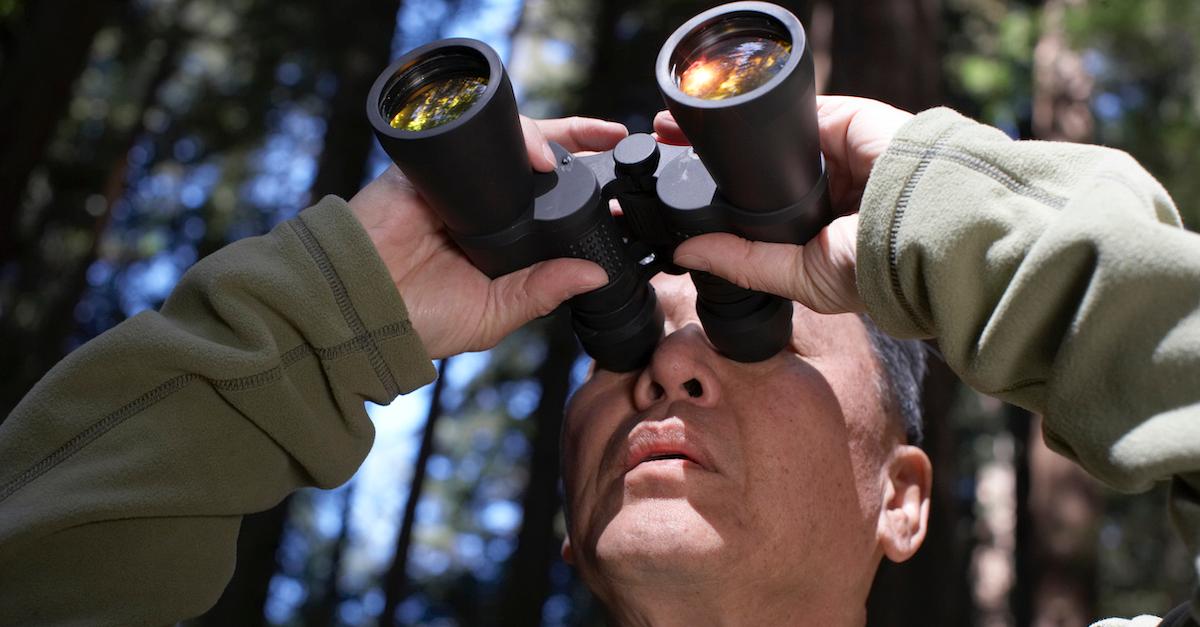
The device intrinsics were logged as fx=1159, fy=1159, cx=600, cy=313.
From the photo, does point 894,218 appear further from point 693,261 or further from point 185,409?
point 185,409

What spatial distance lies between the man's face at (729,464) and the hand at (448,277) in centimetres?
29

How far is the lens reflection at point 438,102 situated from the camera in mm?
1914

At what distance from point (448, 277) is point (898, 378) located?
107 cm

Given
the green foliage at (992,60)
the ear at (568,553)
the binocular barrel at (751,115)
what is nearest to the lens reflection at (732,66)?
the binocular barrel at (751,115)

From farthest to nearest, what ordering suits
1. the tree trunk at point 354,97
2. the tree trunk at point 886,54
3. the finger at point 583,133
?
the tree trunk at point 354,97
the tree trunk at point 886,54
the finger at point 583,133

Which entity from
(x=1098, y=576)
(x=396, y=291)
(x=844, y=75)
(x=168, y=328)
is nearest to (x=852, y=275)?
(x=396, y=291)

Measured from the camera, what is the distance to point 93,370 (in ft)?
6.36

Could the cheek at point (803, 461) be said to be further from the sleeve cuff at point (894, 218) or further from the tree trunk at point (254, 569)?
the tree trunk at point (254, 569)

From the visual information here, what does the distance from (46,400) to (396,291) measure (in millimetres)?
612

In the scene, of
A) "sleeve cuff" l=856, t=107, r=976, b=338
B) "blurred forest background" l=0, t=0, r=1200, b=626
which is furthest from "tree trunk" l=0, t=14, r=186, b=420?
"sleeve cuff" l=856, t=107, r=976, b=338

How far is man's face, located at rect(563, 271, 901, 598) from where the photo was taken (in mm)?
2072

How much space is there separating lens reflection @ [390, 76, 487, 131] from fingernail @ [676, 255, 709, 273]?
44cm

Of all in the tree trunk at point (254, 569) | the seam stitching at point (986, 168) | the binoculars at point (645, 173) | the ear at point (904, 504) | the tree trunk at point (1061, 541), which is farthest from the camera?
the tree trunk at point (254, 569)

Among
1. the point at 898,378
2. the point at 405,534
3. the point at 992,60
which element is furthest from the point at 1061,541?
the point at 405,534
